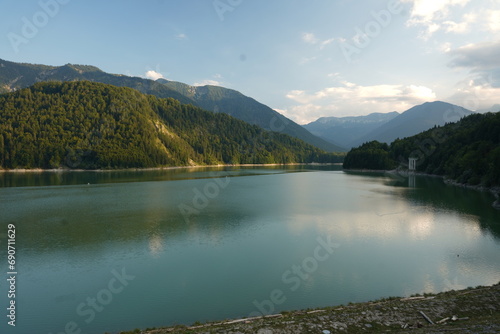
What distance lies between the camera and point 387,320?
14.1m

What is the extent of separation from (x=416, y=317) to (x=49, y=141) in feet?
721

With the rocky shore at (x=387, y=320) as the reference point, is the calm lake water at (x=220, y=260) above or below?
below

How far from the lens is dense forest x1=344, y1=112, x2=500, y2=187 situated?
8012 centimetres

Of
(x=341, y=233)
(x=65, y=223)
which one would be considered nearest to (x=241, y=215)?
(x=341, y=233)

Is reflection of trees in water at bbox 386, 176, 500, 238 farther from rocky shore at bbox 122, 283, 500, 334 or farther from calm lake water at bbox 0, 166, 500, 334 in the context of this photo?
rocky shore at bbox 122, 283, 500, 334

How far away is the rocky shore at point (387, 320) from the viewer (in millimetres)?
13172

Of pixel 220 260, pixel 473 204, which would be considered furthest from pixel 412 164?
pixel 220 260

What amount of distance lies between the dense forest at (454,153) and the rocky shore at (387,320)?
226ft

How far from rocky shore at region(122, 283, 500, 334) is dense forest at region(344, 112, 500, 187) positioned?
226ft

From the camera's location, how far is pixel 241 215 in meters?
47.2

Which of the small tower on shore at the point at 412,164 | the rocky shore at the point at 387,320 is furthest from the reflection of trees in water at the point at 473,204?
the small tower on shore at the point at 412,164

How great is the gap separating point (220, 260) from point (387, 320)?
1509 cm

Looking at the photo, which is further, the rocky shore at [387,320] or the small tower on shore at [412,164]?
the small tower on shore at [412,164]

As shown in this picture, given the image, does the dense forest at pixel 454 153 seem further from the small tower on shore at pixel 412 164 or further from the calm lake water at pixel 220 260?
the calm lake water at pixel 220 260
